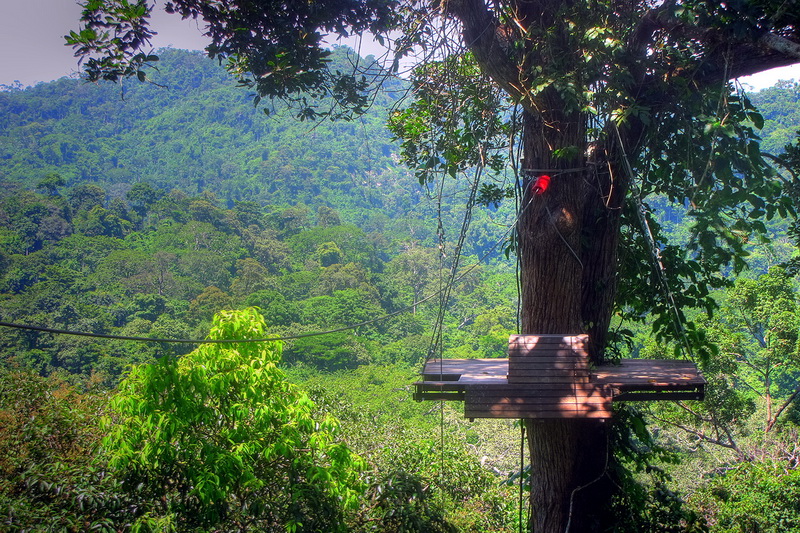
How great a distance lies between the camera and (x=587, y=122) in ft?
9.27

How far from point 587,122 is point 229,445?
2571 millimetres

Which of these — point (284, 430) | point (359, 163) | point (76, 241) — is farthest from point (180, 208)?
point (284, 430)

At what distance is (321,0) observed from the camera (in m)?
3.17

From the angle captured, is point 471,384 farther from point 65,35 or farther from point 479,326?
point 479,326

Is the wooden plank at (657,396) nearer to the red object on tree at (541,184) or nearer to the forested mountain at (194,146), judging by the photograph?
the red object on tree at (541,184)

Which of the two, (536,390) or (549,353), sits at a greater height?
(549,353)

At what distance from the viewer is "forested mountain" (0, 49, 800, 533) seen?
129 inches

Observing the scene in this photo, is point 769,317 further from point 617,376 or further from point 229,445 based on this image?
point 229,445

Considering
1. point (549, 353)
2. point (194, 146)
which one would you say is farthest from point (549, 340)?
point (194, 146)

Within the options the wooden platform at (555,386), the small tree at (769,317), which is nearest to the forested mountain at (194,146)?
the small tree at (769,317)

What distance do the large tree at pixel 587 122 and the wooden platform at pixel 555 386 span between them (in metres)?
0.33

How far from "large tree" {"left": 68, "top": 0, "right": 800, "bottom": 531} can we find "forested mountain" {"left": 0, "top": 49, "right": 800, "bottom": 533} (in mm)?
305

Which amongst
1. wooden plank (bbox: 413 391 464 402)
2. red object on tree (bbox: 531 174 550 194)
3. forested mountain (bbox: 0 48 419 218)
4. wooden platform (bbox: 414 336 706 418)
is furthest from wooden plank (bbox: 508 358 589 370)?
forested mountain (bbox: 0 48 419 218)

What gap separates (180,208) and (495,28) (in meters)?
34.8
